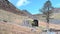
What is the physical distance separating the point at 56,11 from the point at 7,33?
487 feet

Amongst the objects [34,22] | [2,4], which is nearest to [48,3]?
[34,22]

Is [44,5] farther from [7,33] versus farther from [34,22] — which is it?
[7,33]

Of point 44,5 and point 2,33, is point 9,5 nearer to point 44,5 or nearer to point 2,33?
point 44,5

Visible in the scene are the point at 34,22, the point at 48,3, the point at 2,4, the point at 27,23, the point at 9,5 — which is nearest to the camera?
the point at 27,23

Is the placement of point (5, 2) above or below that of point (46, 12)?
above

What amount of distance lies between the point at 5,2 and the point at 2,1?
154cm

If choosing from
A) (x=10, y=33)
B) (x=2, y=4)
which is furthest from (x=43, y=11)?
(x=10, y=33)

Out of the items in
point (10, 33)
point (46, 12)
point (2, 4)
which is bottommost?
point (10, 33)

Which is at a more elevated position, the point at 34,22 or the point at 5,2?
the point at 5,2

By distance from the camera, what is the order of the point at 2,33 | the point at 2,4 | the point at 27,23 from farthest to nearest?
the point at 2,4
the point at 27,23
the point at 2,33

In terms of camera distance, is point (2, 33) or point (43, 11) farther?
point (43, 11)

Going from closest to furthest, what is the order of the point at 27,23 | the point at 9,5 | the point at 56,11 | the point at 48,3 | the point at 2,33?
1. the point at 2,33
2. the point at 27,23
3. the point at 48,3
4. the point at 9,5
5. the point at 56,11

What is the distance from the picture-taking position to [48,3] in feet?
220

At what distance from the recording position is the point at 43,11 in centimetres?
A: 7069
